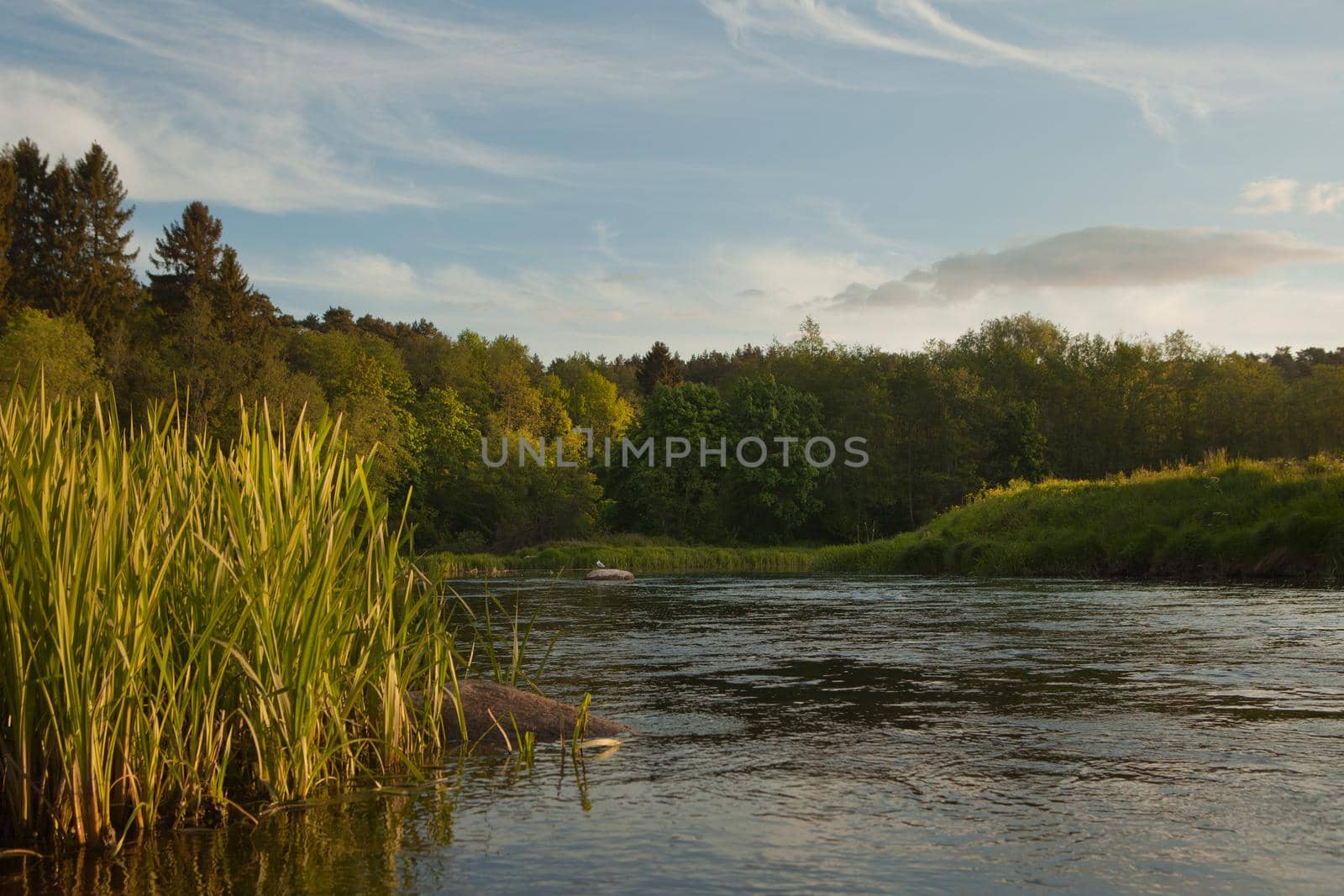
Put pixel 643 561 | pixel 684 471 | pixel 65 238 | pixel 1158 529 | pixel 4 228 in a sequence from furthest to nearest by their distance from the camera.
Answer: pixel 684 471 → pixel 65 238 → pixel 4 228 → pixel 643 561 → pixel 1158 529

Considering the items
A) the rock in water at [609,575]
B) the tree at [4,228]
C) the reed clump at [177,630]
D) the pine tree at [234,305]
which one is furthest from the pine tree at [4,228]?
the reed clump at [177,630]

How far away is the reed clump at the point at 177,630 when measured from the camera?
5.15 metres

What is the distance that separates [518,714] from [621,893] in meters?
3.57

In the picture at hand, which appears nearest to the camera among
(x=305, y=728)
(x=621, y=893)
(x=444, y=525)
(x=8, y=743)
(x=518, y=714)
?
(x=621, y=893)

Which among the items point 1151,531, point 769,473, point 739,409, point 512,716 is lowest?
point 512,716

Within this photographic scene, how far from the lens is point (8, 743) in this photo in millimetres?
5387

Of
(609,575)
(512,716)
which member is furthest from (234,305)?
(512,716)

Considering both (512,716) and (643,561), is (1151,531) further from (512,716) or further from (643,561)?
(512,716)

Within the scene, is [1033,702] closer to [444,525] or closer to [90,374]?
[90,374]

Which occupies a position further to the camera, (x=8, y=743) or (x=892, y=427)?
(x=892, y=427)

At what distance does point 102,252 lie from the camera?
62.4 meters

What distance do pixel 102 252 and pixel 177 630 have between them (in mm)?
64728

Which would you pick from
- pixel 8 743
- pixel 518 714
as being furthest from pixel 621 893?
pixel 518 714

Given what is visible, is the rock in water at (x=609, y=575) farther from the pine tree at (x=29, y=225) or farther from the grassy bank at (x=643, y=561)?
the pine tree at (x=29, y=225)
